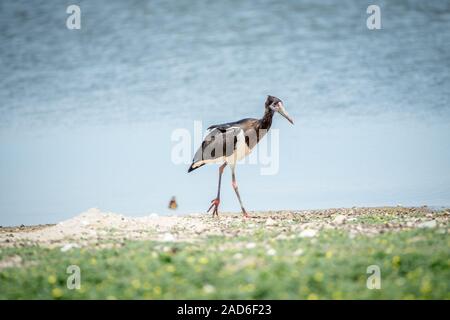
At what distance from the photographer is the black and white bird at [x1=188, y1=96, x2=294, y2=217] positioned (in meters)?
17.0

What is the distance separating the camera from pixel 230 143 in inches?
665

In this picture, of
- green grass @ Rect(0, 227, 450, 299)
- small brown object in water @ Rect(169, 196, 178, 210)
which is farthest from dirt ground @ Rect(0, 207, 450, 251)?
small brown object in water @ Rect(169, 196, 178, 210)

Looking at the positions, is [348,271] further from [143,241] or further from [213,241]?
[143,241]

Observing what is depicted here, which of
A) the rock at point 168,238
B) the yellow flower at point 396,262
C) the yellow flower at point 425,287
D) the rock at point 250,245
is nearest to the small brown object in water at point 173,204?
the rock at point 168,238

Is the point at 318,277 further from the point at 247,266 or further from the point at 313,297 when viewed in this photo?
the point at 247,266

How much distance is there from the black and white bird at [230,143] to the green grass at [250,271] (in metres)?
6.39

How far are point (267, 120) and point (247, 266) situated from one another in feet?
30.4

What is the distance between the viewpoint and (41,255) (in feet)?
35.9

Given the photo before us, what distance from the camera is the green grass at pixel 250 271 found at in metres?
8.38

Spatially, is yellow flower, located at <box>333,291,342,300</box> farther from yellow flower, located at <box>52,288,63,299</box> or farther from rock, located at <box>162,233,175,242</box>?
rock, located at <box>162,233,175,242</box>

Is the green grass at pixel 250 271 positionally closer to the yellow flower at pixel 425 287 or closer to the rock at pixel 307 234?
the yellow flower at pixel 425 287

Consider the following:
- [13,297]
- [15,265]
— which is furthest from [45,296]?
[15,265]

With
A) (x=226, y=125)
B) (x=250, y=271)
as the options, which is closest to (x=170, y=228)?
(x=226, y=125)

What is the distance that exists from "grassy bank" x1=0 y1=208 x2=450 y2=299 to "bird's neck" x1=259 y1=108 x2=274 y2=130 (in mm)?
6594
